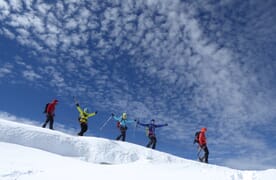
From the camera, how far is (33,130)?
45.0 ft

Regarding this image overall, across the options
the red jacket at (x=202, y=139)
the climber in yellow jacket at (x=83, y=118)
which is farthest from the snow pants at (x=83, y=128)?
the red jacket at (x=202, y=139)

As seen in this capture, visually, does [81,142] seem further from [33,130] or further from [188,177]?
[188,177]

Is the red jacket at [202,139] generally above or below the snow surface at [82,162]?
above

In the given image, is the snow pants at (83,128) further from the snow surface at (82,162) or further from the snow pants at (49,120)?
the snow surface at (82,162)

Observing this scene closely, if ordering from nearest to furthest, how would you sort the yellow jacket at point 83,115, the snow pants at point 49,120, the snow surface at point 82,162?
the snow surface at point 82,162
the snow pants at point 49,120
the yellow jacket at point 83,115

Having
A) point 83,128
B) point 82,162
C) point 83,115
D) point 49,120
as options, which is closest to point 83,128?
point 83,128

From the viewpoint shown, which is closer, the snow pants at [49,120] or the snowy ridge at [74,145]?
the snowy ridge at [74,145]

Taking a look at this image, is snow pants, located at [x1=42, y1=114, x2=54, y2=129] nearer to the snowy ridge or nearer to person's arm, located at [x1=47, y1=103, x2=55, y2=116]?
person's arm, located at [x1=47, y1=103, x2=55, y2=116]

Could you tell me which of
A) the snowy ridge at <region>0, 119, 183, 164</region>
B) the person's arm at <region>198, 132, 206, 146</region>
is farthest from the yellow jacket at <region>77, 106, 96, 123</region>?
the person's arm at <region>198, 132, 206, 146</region>

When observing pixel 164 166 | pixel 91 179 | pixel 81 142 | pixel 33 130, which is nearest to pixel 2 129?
pixel 33 130

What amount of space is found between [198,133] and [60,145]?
7991mm

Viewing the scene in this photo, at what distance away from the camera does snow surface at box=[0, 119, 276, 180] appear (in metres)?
8.99

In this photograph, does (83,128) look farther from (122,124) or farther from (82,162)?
(82,162)

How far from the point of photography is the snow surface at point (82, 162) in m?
8.99
